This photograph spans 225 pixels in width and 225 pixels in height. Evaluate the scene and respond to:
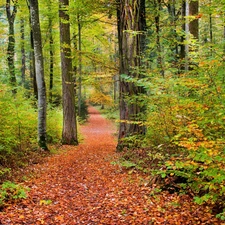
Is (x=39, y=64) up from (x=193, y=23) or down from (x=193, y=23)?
down

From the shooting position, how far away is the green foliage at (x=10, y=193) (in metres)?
4.57

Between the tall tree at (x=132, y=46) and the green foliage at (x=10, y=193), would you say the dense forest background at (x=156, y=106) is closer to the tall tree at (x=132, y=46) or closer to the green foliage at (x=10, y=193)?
the tall tree at (x=132, y=46)

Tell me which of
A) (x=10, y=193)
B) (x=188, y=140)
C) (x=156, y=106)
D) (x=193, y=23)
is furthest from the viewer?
(x=193, y=23)

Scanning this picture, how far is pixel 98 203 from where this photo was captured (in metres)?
4.86

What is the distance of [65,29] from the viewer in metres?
11.5

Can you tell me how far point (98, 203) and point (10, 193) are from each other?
5.58 feet

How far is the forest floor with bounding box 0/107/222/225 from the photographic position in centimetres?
411

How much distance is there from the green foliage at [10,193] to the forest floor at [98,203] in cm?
12

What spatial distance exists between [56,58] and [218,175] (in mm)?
20974

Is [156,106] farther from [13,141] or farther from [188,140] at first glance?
[13,141]

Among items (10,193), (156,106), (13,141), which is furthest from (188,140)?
(13,141)

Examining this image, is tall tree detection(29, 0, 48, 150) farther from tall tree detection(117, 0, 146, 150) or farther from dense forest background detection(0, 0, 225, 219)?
tall tree detection(117, 0, 146, 150)

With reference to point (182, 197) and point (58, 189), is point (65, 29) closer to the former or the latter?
point (58, 189)

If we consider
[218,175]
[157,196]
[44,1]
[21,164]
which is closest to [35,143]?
[21,164]
